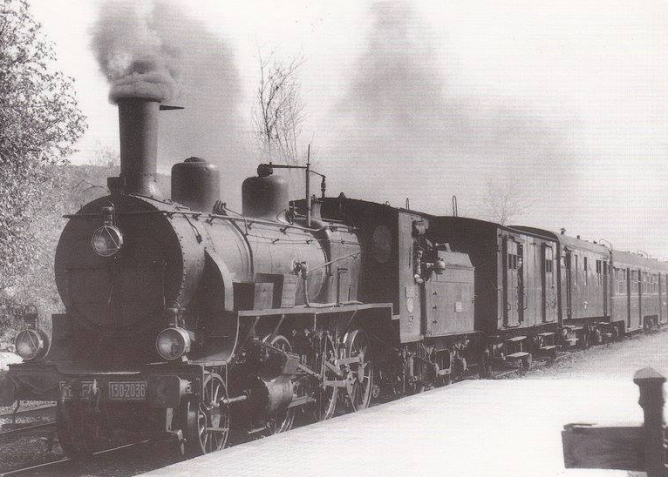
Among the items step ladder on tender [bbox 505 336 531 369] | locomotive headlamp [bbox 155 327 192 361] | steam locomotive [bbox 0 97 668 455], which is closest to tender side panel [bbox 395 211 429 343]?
steam locomotive [bbox 0 97 668 455]

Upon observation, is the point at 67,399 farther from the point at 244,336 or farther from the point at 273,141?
the point at 273,141

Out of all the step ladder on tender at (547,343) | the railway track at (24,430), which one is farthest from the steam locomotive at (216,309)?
the step ladder on tender at (547,343)

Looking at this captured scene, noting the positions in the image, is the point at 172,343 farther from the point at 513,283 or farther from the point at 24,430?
the point at 513,283

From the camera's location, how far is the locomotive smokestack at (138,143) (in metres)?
8.99

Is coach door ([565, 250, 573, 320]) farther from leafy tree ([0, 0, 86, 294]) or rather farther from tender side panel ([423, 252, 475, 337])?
leafy tree ([0, 0, 86, 294])

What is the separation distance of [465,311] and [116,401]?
945 centimetres

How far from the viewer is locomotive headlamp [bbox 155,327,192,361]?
8117mm

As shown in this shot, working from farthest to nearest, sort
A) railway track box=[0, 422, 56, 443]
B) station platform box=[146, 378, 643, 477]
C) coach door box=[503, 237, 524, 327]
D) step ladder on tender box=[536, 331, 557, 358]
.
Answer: step ladder on tender box=[536, 331, 557, 358]
coach door box=[503, 237, 524, 327]
railway track box=[0, 422, 56, 443]
station platform box=[146, 378, 643, 477]

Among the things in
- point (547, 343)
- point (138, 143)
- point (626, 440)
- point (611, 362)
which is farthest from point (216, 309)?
point (547, 343)

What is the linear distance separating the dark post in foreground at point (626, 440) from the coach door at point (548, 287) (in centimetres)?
1778

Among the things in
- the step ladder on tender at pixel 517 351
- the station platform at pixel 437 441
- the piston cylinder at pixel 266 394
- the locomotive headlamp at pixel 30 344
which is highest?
the locomotive headlamp at pixel 30 344

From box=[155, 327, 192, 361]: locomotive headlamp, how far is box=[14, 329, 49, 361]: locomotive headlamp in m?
1.57

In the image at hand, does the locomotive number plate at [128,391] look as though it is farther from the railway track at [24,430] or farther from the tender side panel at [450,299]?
the tender side panel at [450,299]

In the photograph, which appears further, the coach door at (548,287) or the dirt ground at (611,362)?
the coach door at (548,287)
